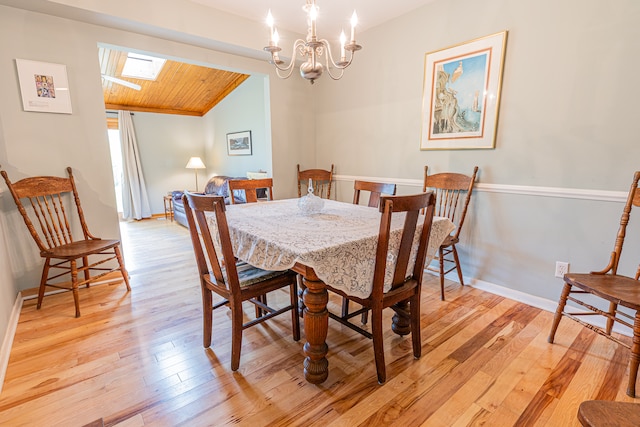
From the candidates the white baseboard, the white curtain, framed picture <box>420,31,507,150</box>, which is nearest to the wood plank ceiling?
the white curtain

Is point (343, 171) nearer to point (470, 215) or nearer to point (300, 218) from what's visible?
point (470, 215)

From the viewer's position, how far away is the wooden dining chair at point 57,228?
2.19 m

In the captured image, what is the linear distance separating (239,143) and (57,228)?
3.82m

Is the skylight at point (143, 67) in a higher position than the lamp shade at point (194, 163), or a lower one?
higher

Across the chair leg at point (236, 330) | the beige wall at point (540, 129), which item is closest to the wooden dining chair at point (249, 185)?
the chair leg at point (236, 330)

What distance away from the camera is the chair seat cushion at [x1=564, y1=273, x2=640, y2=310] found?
143cm

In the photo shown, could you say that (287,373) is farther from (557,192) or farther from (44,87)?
(44,87)

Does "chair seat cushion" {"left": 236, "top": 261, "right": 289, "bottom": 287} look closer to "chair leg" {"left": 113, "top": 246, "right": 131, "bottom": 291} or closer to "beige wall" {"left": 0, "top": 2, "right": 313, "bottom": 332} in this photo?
"chair leg" {"left": 113, "top": 246, "right": 131, "bottom": 291}

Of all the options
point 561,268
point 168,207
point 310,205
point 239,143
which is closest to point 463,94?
point 561,268

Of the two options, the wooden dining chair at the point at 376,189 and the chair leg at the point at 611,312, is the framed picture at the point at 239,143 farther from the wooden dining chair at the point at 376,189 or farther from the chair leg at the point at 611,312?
the chair leg at the point at 611,312

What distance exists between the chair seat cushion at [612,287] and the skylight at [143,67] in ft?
17.8

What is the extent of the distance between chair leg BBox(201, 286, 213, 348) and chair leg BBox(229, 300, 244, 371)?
27cm

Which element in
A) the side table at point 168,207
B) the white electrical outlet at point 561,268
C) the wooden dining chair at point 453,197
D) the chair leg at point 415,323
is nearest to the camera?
the chair leg at point 415,323

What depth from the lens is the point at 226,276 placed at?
1522 millimetres
